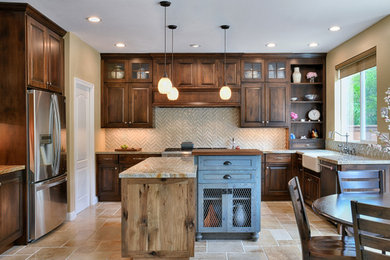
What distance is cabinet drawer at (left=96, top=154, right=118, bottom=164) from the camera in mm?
5445

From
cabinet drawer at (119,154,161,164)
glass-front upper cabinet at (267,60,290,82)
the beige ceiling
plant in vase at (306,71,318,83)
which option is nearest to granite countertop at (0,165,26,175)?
the beige ceiling

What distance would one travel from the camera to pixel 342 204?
2189mm

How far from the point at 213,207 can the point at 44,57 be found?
2.81 metres

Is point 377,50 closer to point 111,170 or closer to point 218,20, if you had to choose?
point 218,20

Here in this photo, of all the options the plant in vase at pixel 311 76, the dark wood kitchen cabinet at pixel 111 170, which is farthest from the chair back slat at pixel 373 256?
the plant in vase at pixel 311 76

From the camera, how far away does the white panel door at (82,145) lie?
4684 mm

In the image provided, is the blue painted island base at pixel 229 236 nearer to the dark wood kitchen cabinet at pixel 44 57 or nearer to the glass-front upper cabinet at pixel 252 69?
the dark wood kitchen cabinet at pixel 44 57

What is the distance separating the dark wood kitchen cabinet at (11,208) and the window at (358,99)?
14.9 feet

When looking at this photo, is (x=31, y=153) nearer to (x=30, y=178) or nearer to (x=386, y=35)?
(x=30, y=178)

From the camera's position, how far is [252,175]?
345cm

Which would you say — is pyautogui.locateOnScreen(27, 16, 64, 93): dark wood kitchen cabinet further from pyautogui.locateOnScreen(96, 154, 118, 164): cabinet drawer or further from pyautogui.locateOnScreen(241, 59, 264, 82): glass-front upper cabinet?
pyautogui.locateOnScreen(241, 59, 264, 82): glass-front upper cabinet

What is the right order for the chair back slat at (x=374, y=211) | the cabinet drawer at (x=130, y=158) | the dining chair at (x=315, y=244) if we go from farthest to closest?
the cabinet drawer at (x=130, y=158) → the dining chair at (x=315, y=244) → the chair back slat at (x=374, y=211)

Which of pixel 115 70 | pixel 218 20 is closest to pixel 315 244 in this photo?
pixel 218 20

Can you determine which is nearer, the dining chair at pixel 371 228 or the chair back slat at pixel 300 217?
the dining chair at pixel 371 228
